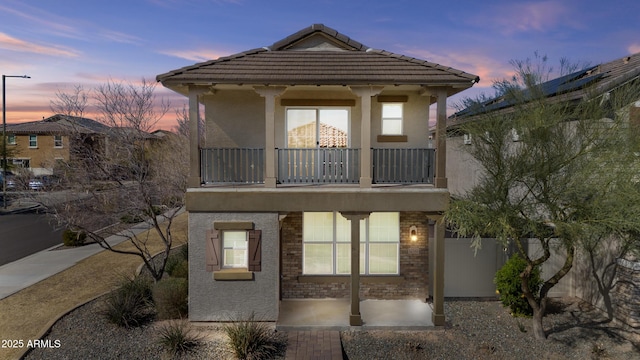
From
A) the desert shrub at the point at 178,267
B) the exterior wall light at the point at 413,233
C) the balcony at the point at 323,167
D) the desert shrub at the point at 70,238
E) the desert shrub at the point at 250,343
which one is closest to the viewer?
the desert shrub at the point at 250,343

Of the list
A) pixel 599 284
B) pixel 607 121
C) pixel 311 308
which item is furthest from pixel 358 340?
pixel 607 121

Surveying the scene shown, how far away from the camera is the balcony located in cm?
993

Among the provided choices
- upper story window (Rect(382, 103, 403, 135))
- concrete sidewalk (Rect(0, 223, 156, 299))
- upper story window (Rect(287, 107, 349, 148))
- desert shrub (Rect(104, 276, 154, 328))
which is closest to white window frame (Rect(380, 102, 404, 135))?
upper story window (Rect(382, 103, 403, 135))

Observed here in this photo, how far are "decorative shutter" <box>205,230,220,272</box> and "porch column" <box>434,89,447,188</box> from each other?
5937 mm

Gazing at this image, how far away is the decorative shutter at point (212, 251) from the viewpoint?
9383 mm

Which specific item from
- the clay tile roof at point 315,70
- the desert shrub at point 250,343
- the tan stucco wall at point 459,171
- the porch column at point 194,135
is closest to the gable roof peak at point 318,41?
the clay tile roof at point 315,70

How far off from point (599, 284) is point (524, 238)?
2.13m

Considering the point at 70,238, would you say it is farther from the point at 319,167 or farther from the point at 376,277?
the point at 376,277

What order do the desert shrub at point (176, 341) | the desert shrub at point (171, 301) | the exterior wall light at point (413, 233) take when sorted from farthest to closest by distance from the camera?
the exterior wall light at point (413, 233), the desert shrub at point (171, 301), the desert shrub at point (176, 341)

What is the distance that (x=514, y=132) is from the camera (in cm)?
862

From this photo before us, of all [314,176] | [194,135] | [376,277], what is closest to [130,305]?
[194,135]

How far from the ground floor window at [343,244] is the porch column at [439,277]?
5.56 feet

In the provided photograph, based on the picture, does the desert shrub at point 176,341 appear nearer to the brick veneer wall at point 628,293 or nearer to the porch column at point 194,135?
the porch column at point 194,135

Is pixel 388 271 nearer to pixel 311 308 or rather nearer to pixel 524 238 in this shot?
pixel 311 308
